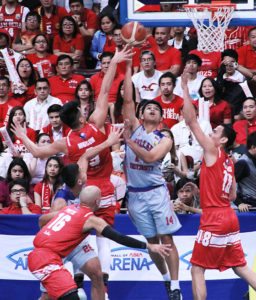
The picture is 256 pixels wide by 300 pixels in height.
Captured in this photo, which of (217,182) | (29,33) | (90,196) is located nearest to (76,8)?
(29,33)

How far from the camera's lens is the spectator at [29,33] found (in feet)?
63.2

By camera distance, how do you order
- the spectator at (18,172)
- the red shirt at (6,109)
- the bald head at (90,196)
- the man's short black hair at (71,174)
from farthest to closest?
1. the red shirt at (6,109)
2. the spectator at (18,172)
3. the man's short black hair at (71,174)
4. the bald head at (90,196)

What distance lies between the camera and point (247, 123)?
A: 53.7 feet

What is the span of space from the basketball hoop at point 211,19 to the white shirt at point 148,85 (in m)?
2.23

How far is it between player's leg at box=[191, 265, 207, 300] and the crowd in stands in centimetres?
152

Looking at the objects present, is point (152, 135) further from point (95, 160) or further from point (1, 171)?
point (1, 171)

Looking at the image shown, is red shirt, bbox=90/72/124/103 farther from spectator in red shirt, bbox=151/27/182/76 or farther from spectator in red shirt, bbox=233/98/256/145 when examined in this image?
spectator in red shirt, bbox=233/98/256/145

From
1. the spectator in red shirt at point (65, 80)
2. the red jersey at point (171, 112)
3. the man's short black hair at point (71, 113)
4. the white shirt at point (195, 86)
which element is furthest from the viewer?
the spectator in red shirt at point (65, 80)

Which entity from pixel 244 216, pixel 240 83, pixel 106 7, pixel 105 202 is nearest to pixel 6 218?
pixel 105 202

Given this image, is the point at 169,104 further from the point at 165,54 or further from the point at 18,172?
the point at 18,172

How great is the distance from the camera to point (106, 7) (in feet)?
65.1

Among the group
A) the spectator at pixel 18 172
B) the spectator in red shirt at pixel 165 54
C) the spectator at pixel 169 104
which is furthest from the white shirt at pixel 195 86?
the spectator at pixel 18 172

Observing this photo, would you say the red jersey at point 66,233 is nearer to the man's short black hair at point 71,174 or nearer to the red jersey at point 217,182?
the man's short black hair at point 71,174

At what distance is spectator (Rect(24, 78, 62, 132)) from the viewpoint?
1728 cm
